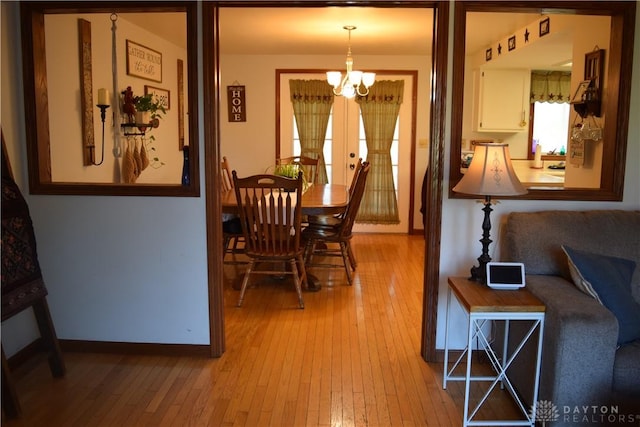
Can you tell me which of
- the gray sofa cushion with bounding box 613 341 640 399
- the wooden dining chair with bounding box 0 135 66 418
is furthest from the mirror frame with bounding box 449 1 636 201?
the wooden dining chair with bounding box 0 135 66 418

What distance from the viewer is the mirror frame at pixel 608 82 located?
8.89 ft

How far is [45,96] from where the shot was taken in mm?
2959

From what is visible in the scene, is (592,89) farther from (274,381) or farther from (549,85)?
(549,85)

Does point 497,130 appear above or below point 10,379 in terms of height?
above

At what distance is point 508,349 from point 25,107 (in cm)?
274

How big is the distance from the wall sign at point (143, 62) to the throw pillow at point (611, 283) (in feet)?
11.6

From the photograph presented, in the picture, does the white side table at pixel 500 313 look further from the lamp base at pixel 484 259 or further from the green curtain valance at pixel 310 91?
the green curtain valance at pixel 310 91

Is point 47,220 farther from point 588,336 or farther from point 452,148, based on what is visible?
point 588,336

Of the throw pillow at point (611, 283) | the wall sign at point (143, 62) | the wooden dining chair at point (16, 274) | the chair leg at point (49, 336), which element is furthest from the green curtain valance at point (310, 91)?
the throw pillow at point (611, 283)

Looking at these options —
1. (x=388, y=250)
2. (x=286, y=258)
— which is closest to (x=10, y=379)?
(x=286, y=258)

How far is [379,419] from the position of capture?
242 cm

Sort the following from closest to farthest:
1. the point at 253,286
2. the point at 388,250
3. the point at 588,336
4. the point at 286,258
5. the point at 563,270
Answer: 1. the point at 588,336
2. the point at 563,270
3. the point at 286,258
4. the point at 253,286
5. the point at 388,250

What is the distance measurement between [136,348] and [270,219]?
120 centimetres

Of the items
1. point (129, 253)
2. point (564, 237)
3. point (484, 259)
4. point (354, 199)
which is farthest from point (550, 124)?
point (129, 253)
